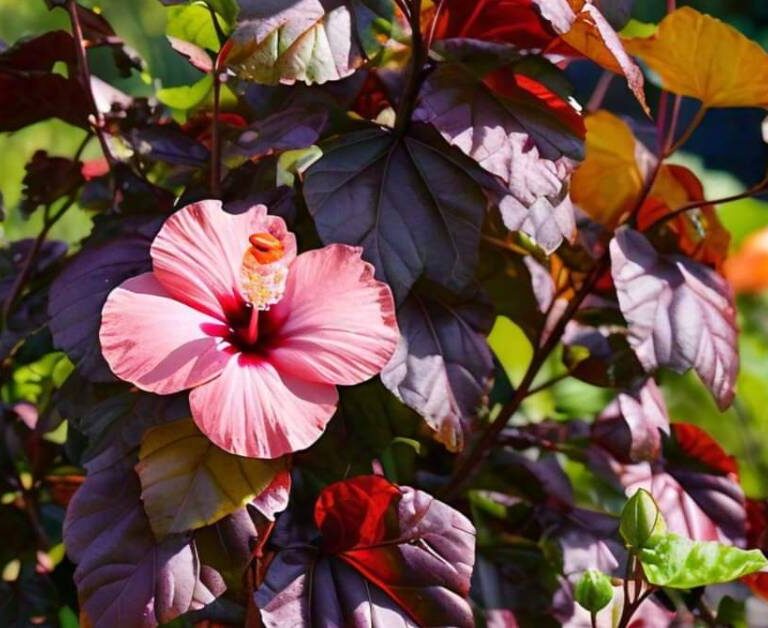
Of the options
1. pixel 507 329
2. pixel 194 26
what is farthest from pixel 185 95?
pixel 507 329

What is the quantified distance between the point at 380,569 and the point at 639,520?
16 cm

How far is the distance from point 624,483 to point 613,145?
292mm

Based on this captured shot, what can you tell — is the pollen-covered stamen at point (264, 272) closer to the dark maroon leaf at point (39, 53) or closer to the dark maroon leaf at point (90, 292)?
the dark maroon leaf at point (90, 292)

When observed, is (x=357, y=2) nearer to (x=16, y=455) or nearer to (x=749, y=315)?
(x=16, y=455)

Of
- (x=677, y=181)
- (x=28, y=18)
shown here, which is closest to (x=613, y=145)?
(x=677, y=181)

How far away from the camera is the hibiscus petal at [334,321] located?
67 cm

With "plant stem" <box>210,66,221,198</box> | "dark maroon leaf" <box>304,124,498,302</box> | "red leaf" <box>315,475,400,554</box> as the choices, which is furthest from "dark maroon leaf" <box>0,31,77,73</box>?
"red leaf" <box>315,475,400,554</box>

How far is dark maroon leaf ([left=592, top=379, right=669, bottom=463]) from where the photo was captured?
866 millimetres

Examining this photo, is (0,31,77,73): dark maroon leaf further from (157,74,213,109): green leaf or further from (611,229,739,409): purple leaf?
(611,229,739,409): purple leaf

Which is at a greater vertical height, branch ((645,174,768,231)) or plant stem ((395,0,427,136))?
plant stem ((395,0,427,136))

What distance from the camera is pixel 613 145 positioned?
996 millimetres

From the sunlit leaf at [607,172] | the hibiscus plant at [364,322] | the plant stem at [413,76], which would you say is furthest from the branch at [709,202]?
the plant stem at [413,76]

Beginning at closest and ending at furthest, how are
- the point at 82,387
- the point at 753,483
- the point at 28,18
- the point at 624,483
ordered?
the point at 82,387
the point at 624,483
the point at 753,483
the point at 28,18

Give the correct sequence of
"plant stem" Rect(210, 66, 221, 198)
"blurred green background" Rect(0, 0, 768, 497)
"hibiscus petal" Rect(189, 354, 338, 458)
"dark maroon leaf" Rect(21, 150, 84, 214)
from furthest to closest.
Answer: "blurred green background" Rect(0, 0, 768, 497)
"dark maroon leaf" Rect(21, 150, 84, 214)
"plant stem" Rect(210, 66, 221, 198)
"hibiscus petal" Rect(189, 354, 338, 458)
